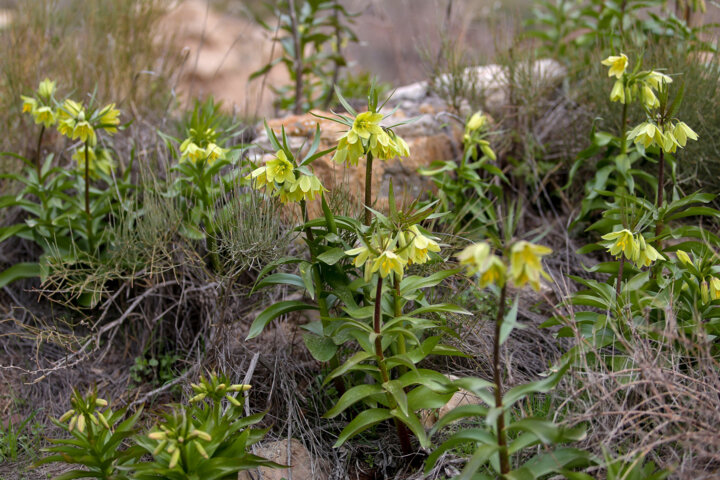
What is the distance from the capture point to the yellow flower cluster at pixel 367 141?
6.73 ft

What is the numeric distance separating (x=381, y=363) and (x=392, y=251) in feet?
1.46

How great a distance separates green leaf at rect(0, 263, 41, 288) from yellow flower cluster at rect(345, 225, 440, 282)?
2053 mm

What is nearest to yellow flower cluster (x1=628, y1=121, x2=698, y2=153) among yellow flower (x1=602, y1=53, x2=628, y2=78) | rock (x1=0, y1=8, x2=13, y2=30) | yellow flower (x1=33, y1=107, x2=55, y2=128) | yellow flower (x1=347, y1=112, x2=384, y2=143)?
yellow flower (x1=602, y1=53, x2=628, y2=78)

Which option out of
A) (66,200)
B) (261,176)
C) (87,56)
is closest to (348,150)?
(261,176)

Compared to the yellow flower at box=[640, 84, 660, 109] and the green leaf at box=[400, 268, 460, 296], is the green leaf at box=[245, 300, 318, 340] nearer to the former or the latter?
the green leaf at box=[400, 268, 460, 296]

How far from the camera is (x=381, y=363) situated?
2064mm

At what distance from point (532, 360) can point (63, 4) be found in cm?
506

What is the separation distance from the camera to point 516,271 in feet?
4.98

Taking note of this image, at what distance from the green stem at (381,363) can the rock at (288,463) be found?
335mm

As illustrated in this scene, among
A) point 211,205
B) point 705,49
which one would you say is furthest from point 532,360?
point 705,49

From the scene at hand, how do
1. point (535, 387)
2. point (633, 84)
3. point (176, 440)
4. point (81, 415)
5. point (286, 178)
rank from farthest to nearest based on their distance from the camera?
point (633, 84) → point (286, 178) → point (81, 415) → point (176, 440) → point (535, 387)

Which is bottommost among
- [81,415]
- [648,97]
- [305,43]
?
[81,415]

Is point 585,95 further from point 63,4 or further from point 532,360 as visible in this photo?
point 63,4

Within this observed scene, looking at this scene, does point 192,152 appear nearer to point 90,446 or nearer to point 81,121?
point 81,121
